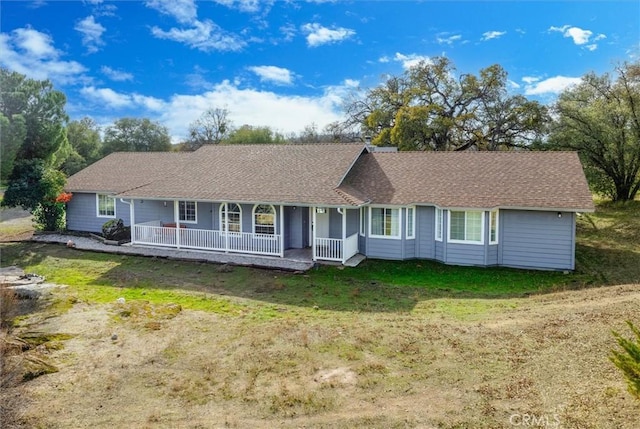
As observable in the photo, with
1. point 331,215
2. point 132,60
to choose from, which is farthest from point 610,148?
point 132,60

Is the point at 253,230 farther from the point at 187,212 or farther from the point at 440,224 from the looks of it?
the point at 440,224

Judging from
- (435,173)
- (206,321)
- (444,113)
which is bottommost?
(206,321)

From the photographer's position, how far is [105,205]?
22.5 metres

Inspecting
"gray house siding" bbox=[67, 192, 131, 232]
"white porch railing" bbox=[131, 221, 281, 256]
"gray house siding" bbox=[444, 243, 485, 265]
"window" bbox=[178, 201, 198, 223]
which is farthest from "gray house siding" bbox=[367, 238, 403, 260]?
"gray house siding" bbox=[67, 192, 131, 232]

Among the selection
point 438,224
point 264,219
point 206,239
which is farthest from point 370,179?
point 206,239

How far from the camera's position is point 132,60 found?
26141mm

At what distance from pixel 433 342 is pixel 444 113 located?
3291cm

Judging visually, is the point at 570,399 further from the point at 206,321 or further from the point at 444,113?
the point at 444,113

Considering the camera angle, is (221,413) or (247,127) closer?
(221,413)

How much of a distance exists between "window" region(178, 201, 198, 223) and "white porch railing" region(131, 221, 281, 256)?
43.6 inches

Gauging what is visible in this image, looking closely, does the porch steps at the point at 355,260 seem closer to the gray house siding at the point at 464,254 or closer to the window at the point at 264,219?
the gray house siding at the point at 464,254

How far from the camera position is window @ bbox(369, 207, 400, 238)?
1706 centimetres

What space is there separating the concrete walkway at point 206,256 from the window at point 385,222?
311 cm

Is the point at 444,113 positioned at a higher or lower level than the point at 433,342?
higher
